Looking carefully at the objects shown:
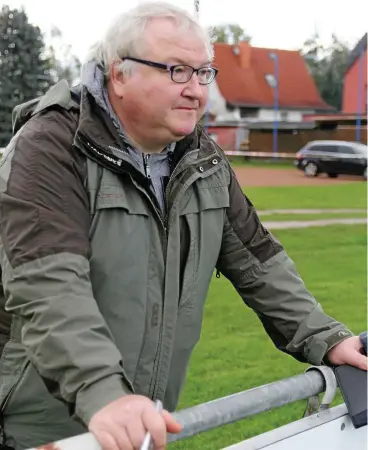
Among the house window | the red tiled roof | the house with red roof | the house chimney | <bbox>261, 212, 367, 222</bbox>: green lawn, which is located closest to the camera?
<bbox>261, 212, 367, 222</bbox>: green lawn

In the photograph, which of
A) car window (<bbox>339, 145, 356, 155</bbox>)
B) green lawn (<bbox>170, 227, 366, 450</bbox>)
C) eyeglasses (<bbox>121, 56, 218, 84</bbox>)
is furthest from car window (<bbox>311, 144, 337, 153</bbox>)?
eyeglasses (<bbox>121, 56, 218, 84</bbox>)

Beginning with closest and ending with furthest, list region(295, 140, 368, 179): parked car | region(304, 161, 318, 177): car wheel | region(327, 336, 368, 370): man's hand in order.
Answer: region(327, 336, 368, 370): man's hand → region(295, 140, 368, 179): parked car → region(304, 161, 318, 177): car wheel

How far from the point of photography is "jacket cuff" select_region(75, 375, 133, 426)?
1.31m

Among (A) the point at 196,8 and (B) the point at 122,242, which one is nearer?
(B) the point at 122,242

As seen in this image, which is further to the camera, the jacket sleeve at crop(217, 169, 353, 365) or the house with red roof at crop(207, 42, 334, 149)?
the house with red roof at crop(207, 42, 334, 149)

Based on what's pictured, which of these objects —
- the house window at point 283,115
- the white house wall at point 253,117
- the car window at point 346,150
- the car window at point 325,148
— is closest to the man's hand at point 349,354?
the car window at point 346,150

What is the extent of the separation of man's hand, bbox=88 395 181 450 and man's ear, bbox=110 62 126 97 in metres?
0.78

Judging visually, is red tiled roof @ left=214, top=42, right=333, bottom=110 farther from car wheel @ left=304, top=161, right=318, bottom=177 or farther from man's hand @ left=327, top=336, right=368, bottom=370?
man's hand @ left=327, top=336, right=368, bottom=370

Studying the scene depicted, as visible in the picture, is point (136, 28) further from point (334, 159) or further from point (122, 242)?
point (334, 159)

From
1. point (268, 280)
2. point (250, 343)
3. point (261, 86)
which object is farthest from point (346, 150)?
point (261, 86)

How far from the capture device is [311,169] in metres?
30.4

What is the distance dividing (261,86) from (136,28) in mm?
57784

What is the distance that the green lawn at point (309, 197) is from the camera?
17.4 metres

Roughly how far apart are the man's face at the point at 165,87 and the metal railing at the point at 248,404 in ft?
2.09
